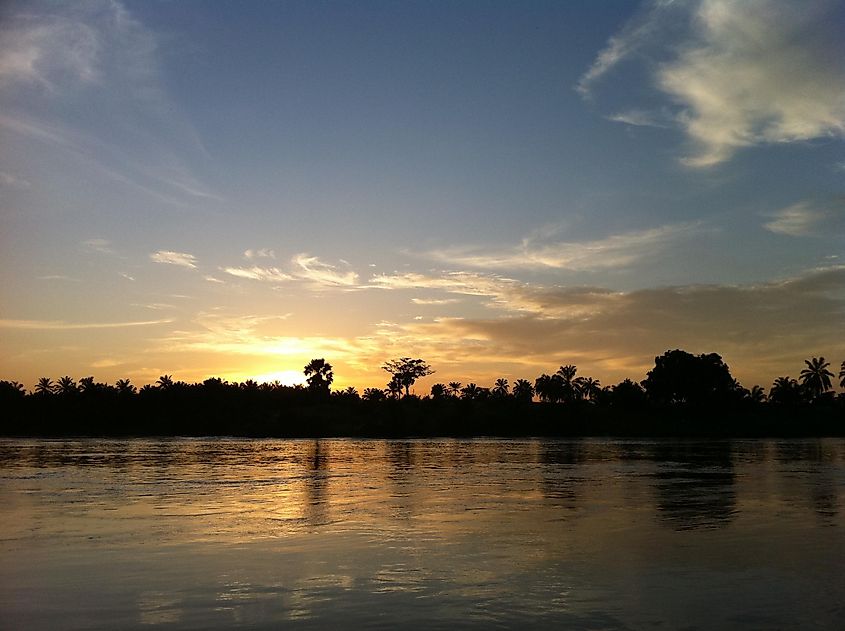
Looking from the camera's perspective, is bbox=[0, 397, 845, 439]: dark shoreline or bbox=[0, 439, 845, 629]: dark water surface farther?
bbox=[0, 397, 845, 439]: dark shoreline

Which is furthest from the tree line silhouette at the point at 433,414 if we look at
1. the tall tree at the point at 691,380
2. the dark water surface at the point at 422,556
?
the dark water surface at the point at 422,556

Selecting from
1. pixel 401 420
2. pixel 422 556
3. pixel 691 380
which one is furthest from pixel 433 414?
pixel 422 556

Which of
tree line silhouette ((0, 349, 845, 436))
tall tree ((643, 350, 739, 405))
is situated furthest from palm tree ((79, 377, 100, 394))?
tall tree ((643, 350, 739, 405))

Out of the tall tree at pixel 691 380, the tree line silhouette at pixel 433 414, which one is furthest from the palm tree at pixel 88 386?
the tall tree at pixel 691 380

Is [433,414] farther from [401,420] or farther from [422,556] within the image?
[422,556]

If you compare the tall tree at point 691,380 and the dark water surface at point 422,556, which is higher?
the tall tree at point 691,380

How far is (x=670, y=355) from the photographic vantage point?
17562cm

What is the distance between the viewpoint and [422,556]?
2062cm

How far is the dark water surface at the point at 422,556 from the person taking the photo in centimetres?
1472

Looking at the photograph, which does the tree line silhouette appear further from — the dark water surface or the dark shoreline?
the dark water surface

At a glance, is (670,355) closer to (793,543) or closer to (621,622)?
(793,543)

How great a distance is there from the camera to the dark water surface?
14.7 metres

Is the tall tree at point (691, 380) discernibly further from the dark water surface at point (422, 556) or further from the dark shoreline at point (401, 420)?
the dark water surface at point (422, 556)

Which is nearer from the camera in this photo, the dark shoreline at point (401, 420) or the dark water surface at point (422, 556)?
the dark water surface at point (422, 556)
